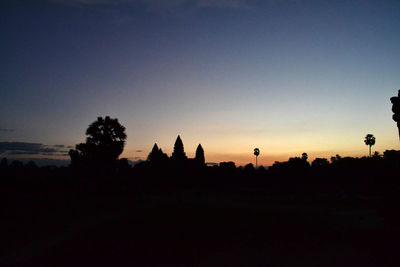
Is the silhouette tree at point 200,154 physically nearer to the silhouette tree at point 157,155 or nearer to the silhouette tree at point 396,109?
the silhouette tree at point 157,155

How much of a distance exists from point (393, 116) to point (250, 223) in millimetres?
12032

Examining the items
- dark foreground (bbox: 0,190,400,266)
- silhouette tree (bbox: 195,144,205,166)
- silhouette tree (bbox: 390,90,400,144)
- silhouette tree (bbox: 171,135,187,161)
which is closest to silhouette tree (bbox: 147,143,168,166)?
silhouette tree (bbox: 171,135,187,161)

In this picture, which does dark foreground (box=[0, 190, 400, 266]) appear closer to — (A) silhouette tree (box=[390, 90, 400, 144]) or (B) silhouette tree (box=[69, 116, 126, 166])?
(A) silhouette tree (box=[390, 90, 400, 144])

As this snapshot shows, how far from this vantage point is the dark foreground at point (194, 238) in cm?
1223

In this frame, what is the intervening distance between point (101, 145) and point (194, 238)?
26683mm

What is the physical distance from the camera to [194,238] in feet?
49.6

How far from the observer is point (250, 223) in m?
18.3

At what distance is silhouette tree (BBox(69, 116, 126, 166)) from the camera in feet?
122

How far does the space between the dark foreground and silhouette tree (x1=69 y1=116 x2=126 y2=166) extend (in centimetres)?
1470

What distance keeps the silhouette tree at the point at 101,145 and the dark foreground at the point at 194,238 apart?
1470 centimetres

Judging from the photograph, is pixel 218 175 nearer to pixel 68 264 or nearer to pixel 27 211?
pixel 27 211

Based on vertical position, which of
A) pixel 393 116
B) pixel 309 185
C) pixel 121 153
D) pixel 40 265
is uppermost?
pixel 393 116

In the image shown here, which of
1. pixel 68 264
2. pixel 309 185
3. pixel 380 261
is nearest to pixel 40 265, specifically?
pixel 68 264

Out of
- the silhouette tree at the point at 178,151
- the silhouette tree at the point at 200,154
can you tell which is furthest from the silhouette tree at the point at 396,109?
the silhouette tree at the point at 200,154
